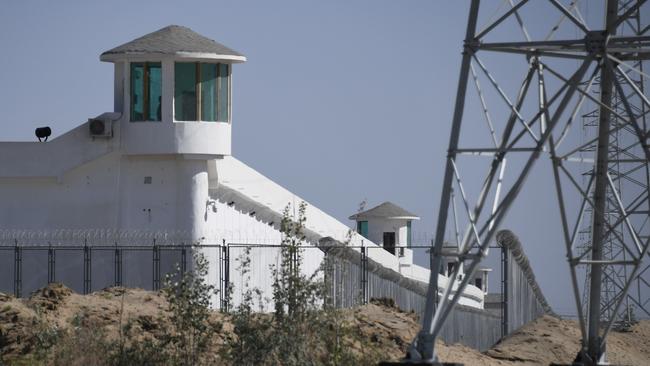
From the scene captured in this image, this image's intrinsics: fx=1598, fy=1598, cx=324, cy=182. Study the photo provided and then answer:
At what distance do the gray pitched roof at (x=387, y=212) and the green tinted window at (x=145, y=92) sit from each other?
28514mm

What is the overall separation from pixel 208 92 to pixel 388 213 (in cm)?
2963

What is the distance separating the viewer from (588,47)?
21172 millimetres

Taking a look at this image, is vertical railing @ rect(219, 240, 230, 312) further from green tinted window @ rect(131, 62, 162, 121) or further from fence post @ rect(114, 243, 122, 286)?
green tinted window @ rect(131, 62, 162, 121)

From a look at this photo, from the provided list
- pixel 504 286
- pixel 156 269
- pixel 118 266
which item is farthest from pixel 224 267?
pixel 504 286

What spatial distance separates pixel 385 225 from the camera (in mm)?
73000

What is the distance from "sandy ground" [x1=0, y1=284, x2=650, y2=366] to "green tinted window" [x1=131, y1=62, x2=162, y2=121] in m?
12.8

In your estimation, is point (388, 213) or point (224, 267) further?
point (388, 213)

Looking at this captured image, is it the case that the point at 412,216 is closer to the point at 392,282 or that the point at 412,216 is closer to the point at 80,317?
the point at 392,282

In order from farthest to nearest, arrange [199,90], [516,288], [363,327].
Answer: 1. [199,90]
2. [516,288]
3. [363,327]

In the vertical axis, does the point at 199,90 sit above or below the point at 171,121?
above

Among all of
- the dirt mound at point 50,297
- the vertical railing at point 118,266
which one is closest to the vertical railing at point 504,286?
the dirt mound at point 50,297

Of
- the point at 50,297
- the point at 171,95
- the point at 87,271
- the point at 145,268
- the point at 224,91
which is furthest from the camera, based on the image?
the point at 224,91

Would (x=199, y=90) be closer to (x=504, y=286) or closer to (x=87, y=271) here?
(x=87, y=271)

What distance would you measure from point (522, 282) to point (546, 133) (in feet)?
52.5
